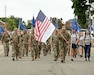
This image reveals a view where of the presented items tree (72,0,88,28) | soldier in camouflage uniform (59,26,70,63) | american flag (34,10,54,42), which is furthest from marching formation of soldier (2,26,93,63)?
tree (72,0,88,28)

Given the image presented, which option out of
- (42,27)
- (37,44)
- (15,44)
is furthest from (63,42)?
(15,44)

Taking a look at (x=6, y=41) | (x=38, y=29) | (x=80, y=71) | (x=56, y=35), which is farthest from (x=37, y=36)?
(x=6, y=41)

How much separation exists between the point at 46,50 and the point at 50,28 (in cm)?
845

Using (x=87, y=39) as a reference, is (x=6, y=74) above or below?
below

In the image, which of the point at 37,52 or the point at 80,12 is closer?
the point at 37,52

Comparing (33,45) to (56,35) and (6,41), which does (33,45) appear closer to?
(56,35)

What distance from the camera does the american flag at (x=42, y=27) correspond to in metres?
20.6

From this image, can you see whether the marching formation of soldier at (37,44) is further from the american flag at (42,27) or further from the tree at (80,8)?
the tree at (80,8)

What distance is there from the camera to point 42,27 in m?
20.9

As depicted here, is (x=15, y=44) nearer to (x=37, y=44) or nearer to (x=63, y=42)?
(x=37, y=44)

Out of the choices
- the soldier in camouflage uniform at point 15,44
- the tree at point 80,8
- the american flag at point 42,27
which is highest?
the tree at point 80,8

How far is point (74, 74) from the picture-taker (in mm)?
15477

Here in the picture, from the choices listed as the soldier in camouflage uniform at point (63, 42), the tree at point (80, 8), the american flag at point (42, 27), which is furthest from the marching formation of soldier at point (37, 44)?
the tree at point (80, 8)

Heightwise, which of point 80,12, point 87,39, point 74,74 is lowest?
Result: point 74,74
